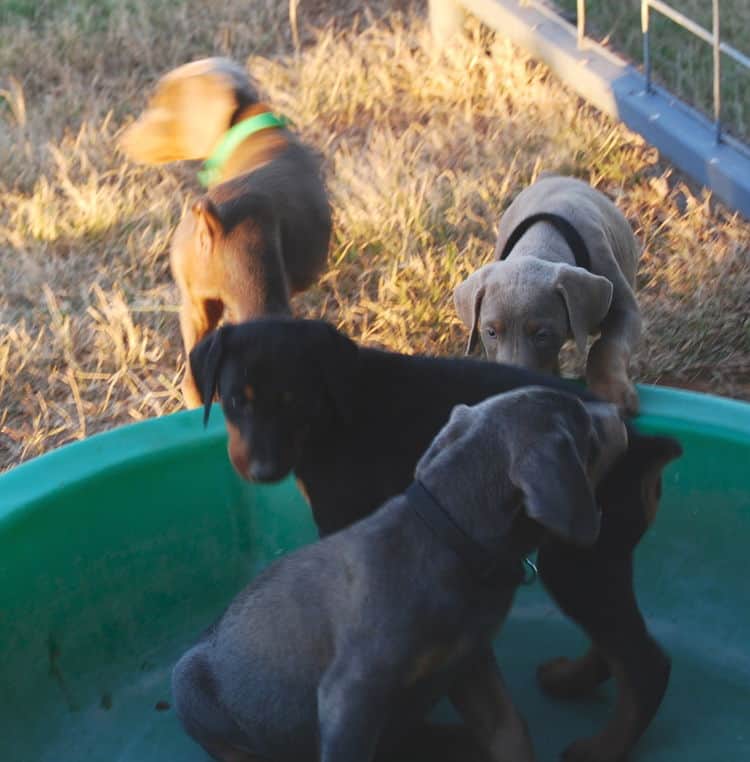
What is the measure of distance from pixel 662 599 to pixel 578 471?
61.0 inches

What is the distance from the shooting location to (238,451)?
378cm

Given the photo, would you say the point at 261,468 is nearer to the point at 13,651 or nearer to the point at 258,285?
the point at 13,651

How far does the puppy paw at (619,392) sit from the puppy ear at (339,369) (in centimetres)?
87

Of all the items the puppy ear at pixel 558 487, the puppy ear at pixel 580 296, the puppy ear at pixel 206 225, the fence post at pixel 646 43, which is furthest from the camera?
the fence post at pixel 646 43

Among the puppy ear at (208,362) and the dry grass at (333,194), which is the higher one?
the puppy ear at (208,362)

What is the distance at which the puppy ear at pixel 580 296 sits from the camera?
15.0 ft

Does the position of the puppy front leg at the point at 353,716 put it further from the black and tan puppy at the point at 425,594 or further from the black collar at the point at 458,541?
the black collar at the point at 458,541

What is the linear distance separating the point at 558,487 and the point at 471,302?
1.92m

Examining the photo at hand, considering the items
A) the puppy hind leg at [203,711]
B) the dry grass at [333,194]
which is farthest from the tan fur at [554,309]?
the puppy hind leg at [203,711]

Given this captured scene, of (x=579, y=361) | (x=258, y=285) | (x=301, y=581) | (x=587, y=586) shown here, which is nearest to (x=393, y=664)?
(x=301, y=581)

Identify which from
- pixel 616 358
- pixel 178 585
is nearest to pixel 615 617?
pixel 616 358

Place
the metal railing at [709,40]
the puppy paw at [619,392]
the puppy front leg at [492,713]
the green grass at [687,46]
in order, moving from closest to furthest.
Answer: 1. the puppy front leg at [492,713]
2. the puppy paw at [619,392]
3. the metal railing at [709,40]
4. the green grass at [687,46]

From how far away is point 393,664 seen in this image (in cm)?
300

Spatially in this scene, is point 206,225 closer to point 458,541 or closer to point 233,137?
point 233,137
